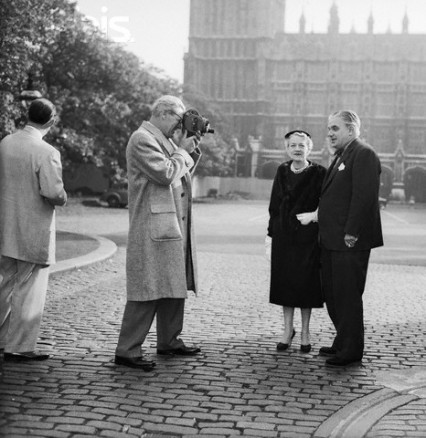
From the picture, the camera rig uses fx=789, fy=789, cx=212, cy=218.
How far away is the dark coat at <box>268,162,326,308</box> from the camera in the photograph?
227 inches

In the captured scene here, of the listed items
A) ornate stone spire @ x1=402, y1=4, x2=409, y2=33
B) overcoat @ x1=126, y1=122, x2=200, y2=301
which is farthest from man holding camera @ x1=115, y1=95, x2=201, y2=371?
ornate stone spire @ x1=402, y1=4, x2=409, y2=33

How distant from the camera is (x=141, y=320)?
5.11 meters

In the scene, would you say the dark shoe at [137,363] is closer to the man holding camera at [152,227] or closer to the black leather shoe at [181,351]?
the man holding camera at [152,227]

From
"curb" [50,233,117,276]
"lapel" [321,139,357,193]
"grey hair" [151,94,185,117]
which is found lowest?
"curb" [50,233,117,276]

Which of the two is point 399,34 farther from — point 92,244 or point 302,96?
point 92,244

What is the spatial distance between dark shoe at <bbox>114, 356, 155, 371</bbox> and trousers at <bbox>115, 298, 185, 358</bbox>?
27 millimetres

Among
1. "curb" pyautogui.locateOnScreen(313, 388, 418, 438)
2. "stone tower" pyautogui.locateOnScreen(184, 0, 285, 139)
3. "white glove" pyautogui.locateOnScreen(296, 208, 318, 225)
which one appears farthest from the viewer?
"stone tower" pyautogui.locateOnScreen(184, 0, 285, 139)

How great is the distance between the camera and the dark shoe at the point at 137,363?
4977 mm

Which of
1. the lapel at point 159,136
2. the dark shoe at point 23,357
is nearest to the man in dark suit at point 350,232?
the lapel at point 159,136

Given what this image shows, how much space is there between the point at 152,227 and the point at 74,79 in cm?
2733

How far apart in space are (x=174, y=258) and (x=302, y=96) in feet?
284

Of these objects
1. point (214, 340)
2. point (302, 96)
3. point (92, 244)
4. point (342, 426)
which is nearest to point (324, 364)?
point (214, 340)

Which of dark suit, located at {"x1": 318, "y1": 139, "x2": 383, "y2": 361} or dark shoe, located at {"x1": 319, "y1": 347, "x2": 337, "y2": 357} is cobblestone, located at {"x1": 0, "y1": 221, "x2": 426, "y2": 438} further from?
dark suit, located at {"x1": 318, "y1": 139, "x2": 383, "y2": 361}

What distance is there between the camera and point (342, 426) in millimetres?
3947
